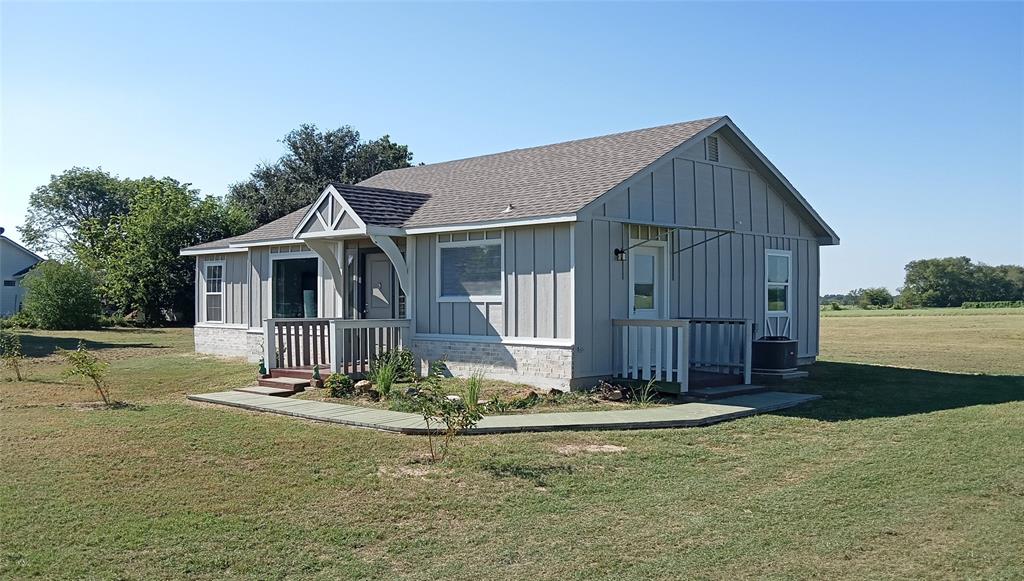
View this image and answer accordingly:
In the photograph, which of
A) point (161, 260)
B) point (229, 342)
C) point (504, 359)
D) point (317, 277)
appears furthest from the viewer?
point (161, 260)

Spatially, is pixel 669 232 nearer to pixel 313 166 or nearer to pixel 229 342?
pixel 229 342

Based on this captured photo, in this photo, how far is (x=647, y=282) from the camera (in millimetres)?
13945

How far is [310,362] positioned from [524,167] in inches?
221

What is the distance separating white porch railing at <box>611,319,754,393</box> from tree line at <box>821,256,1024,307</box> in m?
78.6

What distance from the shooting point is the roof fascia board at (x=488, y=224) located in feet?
39.6

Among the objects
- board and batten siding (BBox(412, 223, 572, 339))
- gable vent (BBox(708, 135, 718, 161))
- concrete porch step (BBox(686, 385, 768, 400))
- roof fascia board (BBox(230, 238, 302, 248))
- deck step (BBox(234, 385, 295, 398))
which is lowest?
deck step (BBox(234, 385, 295, 398))

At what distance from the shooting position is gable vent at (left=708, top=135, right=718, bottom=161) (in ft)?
49.2

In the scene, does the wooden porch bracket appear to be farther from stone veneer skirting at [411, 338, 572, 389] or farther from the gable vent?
the gable vent

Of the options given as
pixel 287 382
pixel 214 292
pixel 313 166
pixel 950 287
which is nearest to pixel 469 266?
pixel 287 382

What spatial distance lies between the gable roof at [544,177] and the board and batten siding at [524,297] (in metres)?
0.45

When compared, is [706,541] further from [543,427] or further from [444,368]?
[444,368]

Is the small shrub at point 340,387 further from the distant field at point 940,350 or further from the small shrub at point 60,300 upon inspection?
the small shrub at point 60,300

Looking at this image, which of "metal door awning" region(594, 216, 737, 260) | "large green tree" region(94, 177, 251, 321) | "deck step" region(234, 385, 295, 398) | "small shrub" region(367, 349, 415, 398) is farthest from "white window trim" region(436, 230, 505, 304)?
"large green tree" region(94, 177, 251, 321)

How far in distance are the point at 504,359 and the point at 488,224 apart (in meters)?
2.15
